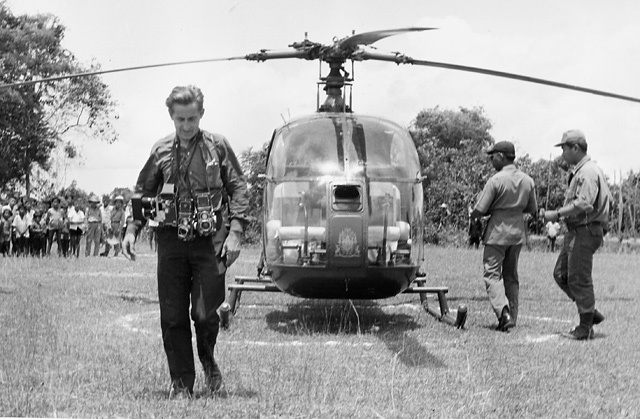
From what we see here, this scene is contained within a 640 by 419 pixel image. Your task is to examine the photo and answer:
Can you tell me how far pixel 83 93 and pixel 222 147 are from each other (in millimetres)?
27228

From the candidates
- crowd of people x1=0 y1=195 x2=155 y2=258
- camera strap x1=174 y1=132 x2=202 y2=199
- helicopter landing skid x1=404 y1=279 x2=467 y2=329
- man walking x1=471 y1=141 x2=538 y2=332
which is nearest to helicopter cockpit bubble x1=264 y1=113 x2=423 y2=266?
helicopter landing skid x1=404 y1=279 x2=467 y2=329

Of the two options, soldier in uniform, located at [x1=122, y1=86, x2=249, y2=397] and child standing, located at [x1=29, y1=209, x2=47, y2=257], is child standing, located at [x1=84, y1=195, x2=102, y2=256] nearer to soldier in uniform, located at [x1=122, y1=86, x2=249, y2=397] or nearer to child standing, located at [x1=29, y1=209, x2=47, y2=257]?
child standing, located at [x1=29, y1=209, x2=47, y2=257]

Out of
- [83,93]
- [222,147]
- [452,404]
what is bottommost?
[452,404]

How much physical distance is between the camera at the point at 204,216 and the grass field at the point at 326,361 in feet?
3.23

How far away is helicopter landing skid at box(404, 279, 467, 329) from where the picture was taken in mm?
7629

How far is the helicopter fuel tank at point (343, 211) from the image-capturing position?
7059 mm

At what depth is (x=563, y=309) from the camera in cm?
959

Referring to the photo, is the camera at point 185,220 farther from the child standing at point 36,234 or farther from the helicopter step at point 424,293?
the child standing at point 36,234

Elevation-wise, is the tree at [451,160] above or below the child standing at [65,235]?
above

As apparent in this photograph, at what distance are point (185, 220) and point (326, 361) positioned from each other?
1836mm

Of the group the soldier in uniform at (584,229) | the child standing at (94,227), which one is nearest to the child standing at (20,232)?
the child standing at (94,227)

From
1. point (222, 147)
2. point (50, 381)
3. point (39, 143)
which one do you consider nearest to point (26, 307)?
point (50, 381)

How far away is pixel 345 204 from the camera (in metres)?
7.07

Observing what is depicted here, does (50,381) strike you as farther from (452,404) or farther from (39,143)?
(39,143)
